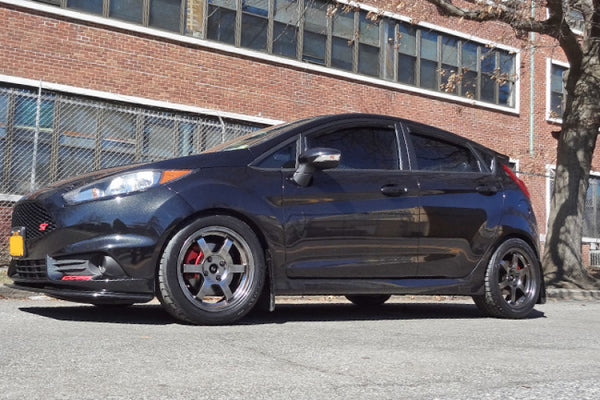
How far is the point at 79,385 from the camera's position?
3.12m

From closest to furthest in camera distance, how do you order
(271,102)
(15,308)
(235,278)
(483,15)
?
(235,278) → (15,308) → (483,15) → (271,102)

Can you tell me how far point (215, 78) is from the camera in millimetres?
15438

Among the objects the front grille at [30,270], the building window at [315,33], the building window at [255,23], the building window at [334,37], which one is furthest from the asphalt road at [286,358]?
the building window at [315,33]

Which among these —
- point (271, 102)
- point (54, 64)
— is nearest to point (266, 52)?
point (271, 102)

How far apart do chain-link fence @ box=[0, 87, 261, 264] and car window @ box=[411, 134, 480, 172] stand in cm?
699

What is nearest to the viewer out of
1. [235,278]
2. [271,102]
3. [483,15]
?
[235,278]

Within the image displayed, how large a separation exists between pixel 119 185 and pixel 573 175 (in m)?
9.37

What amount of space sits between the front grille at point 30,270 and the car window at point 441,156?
10.2ft

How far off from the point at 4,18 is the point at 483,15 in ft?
26.9

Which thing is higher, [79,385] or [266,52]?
[266,52]

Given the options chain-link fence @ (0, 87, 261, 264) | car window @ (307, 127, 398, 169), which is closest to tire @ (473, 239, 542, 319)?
car window @ (307, 127, 398, 169)

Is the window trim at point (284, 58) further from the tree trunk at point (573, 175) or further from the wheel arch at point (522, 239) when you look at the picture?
the wheel arch at point (522, 239)

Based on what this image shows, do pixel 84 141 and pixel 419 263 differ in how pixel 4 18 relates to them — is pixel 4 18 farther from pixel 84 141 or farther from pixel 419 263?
pixel 419 263

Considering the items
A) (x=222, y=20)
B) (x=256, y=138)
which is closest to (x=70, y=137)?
(x=222, y=20)
